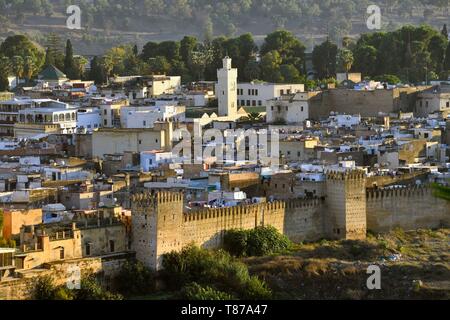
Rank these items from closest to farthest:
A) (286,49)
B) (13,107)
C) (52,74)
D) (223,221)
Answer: (223,221) < (13,107) < (52,74) < (286,49)

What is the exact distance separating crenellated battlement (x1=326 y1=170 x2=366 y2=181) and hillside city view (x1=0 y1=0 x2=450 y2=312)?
0.18 ft

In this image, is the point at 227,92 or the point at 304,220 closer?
the point at 304,220

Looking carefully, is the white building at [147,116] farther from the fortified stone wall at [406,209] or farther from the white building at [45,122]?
the fortified stone wall at [406,209]

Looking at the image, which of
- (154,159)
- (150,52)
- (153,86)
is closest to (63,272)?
(154,159)

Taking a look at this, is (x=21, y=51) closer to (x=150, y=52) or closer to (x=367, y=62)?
(x=150, y=52)

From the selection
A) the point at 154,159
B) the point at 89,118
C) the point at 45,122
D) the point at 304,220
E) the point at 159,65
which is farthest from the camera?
the point at 159,65

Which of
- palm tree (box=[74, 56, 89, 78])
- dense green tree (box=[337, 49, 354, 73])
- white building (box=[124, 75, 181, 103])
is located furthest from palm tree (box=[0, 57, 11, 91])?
dense green tree (box=[337, 49, 354, 73])

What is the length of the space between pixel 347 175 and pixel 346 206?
64 cm

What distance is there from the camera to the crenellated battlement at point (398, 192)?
37562 mm

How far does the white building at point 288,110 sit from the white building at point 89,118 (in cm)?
506

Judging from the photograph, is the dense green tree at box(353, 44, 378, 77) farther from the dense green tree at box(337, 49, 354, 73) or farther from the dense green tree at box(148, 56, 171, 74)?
the dense green tree at box(148, 56, 171, 74)

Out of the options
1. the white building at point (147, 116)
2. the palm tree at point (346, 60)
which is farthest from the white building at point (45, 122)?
the palm tree at point (346, 60)

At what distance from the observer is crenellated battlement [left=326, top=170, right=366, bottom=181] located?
120ft

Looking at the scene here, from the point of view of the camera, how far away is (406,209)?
1494 inches
